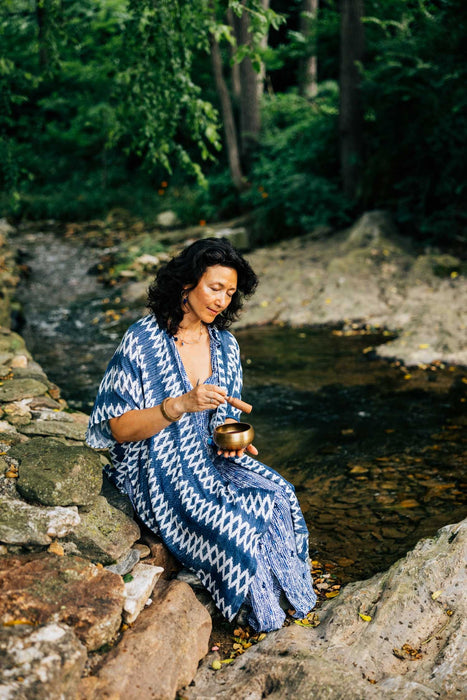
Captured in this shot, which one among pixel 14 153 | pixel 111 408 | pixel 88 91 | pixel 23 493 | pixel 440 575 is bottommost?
pixel 440 575

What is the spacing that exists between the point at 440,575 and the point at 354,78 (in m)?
10.1

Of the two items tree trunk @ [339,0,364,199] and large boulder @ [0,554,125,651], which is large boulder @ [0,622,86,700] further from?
tree trunk @ [339,0,364,199]

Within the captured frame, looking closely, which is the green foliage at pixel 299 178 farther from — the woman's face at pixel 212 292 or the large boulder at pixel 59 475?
the large boulder at pixel 59 475

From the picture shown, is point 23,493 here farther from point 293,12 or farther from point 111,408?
point 293,12

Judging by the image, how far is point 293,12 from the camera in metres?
21.0

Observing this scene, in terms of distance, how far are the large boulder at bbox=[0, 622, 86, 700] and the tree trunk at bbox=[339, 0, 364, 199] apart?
10307mm

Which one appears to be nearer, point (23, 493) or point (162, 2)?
point (23, 493)

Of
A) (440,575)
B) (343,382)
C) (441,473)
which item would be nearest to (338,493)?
(441,473)

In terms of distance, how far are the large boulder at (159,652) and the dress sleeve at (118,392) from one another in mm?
803

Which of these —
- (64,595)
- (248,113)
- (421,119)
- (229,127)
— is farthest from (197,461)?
(248,113)

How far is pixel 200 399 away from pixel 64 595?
0.97 meters

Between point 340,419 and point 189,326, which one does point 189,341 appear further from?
point 340,419

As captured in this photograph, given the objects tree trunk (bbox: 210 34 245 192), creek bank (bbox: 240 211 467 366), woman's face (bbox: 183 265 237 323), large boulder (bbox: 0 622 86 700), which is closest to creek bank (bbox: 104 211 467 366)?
creek bank (bbox: 240 211 467 366)

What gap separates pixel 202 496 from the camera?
3.09 metres
